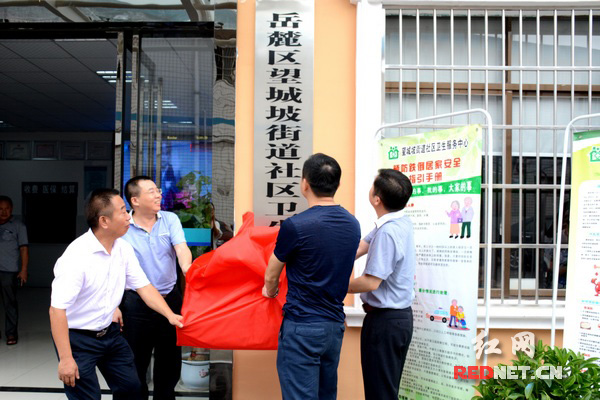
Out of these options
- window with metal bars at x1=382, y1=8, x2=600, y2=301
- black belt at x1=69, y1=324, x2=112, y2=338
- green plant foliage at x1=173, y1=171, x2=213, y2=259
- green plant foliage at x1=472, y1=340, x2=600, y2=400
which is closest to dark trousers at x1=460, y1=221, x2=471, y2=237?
green plant foliage at x1=472, y1=340, x2=600, y2=400

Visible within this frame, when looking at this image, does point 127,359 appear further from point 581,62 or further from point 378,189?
point 581,62

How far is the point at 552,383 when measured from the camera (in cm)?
229

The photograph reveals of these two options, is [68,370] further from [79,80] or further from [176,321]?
[79,80]

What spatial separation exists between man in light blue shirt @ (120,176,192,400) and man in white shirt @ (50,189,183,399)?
0.43 metres

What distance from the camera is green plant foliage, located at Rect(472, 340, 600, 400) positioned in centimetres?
224

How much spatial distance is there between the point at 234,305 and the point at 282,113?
1379 mm

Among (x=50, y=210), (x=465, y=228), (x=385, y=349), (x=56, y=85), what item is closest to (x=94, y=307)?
(x=385, y=349)

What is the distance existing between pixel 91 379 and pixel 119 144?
2032 mm

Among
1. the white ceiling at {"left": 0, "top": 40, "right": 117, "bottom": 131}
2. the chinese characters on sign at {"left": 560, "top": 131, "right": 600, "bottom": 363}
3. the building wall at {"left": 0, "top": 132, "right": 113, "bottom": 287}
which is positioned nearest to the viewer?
the chinese characters on sign at {"left": 560, "top": 131, "right": 600, "bottom": 363}

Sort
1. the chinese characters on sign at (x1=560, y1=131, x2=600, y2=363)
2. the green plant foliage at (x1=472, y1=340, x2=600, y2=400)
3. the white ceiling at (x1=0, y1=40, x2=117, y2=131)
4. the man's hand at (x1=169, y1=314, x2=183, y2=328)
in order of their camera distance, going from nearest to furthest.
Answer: the green plant foliage at (x1=472, y1=340, x2=600, y2=400) → the chinese characters on sign at (x1=560, y1=131, x2=600, y2=363) → the man's hand at (x1=169, y1=314, x2=183, y2=328) → the white ceiling at (x1=0, y1=40, x2=117, y2=131)

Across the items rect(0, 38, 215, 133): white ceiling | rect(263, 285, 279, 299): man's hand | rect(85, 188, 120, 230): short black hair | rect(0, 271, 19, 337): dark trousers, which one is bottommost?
rect(0, 271, 19, 337): dark trousers

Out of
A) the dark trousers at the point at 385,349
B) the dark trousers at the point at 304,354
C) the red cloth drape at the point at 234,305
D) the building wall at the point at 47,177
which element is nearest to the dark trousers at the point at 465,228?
the dark trousers at the point at 385,349

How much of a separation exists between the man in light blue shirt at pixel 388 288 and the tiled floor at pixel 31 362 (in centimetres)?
182

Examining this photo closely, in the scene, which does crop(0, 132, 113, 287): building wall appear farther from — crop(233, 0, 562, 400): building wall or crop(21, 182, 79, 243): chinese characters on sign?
crop(233, 0, 562, 400): building wall
